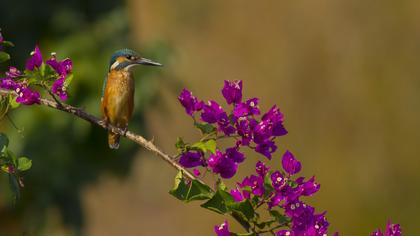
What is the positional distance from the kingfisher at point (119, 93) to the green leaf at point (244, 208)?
4.61 ft

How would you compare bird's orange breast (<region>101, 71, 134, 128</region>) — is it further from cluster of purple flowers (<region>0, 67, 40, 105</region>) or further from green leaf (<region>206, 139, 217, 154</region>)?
green leaf (<region>206, 139, 217, 154</region>)

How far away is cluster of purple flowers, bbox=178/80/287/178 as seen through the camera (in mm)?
2602

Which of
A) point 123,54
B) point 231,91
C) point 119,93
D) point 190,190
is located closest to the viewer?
point 190,190

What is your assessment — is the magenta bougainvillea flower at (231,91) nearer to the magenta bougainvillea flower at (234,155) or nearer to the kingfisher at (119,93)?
the magenta bougainvillea flower at (234,155)

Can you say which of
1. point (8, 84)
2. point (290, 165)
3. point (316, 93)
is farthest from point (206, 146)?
point (316, 93)

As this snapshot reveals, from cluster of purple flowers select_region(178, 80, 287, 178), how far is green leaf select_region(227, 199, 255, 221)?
0.28ft

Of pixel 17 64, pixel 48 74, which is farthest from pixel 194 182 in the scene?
pixel 17 64

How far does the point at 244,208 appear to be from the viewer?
2553 millimetres

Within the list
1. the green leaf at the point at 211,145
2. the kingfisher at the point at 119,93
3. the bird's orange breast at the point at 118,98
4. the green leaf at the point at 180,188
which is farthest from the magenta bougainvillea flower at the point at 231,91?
the bird's orange breast at the point at 118,98

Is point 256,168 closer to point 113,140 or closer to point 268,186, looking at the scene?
point 268,186

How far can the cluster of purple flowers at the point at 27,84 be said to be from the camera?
2656 millimetres

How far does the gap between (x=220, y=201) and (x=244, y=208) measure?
0.21 feet

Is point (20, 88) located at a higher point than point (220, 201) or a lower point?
higher

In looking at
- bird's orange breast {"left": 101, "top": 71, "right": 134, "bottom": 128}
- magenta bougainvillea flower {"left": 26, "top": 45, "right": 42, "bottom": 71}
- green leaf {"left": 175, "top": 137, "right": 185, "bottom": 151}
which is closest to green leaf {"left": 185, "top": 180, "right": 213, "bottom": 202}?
green leaf {"left": 175, "top": 137, "right": 185, "bottom": 151}
